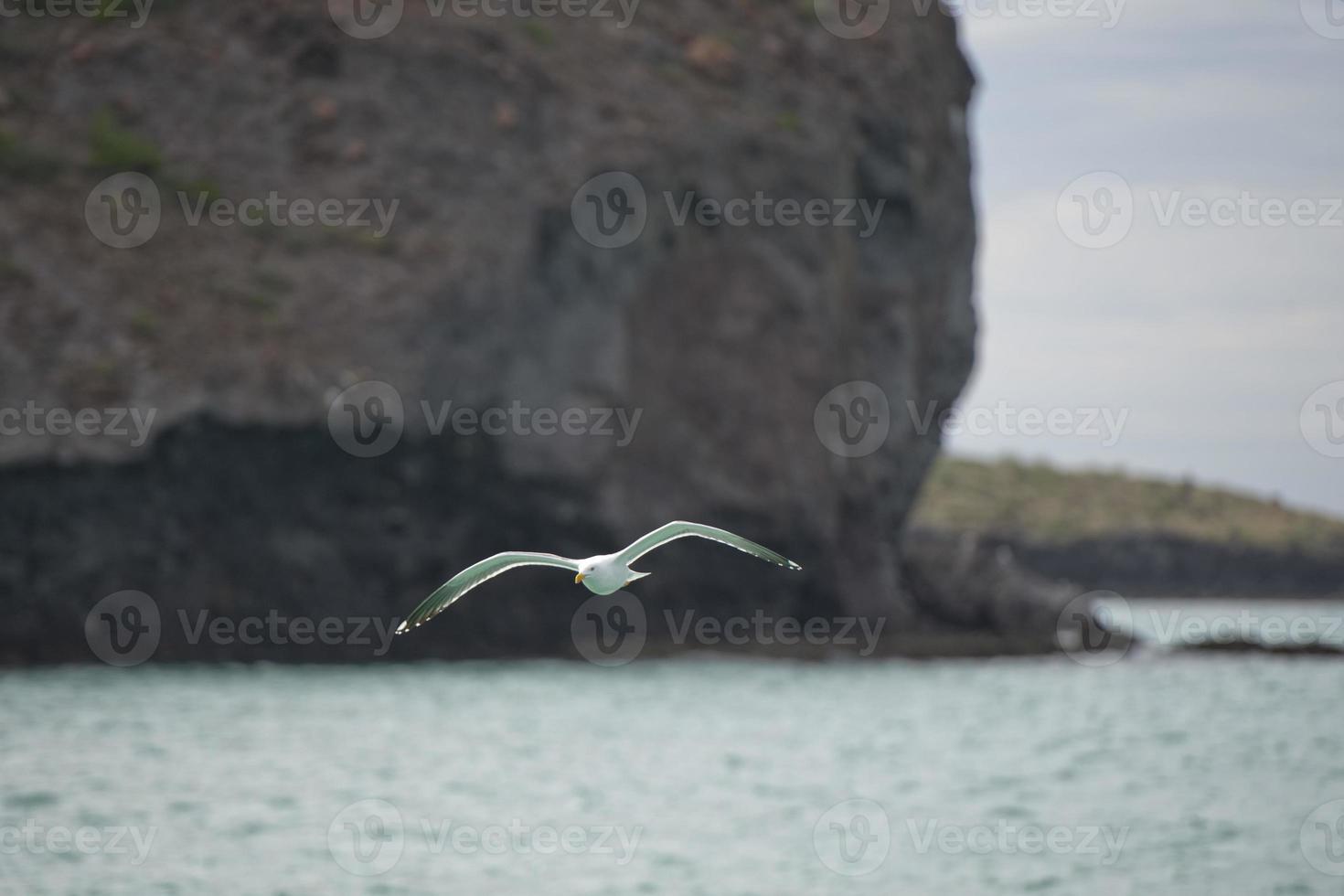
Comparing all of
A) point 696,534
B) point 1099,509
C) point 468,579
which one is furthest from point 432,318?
point 1099,509

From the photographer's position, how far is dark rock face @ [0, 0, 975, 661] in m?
43.5

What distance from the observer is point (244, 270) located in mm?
46656

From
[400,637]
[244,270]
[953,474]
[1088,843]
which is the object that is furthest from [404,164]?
[953,474]

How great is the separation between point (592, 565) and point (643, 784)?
815 inches

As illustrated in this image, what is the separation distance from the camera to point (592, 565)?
1349 cm

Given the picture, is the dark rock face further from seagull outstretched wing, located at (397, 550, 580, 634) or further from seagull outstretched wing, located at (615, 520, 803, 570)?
seagull outstretched wing, located at (615, 520, 803, 570)

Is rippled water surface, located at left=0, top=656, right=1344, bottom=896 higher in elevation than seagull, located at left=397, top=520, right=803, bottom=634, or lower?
lower

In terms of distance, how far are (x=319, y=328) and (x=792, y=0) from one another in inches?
860

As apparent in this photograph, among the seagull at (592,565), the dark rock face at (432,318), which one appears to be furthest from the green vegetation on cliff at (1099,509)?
the seagull at (592,565)

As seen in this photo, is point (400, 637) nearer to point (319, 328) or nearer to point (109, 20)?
point (319, 328)

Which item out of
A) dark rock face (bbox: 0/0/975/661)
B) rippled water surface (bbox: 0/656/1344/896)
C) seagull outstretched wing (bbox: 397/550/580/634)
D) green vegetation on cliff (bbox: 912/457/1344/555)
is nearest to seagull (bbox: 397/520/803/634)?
seagull outstretched wing (bbox: 397/550/580/634)

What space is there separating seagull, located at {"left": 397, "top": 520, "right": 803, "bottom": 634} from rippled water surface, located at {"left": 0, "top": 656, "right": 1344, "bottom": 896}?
11.9m

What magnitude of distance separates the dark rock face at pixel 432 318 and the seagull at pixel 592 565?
31.1 m

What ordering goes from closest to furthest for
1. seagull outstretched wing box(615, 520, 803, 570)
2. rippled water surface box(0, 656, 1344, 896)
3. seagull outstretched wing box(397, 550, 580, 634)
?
seagull outstretched wing box(615, 520, 803, 570), seagull outstretched wing box(397, 550, 580, 634), rippled water surface box(0, 656, 1344, 896)
